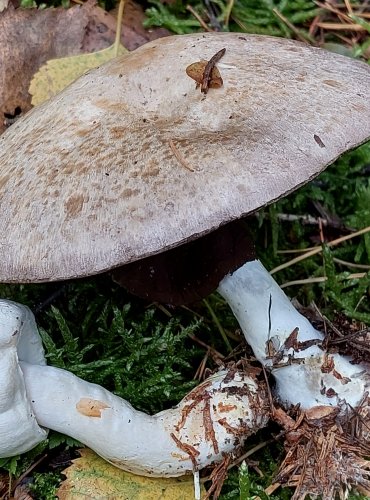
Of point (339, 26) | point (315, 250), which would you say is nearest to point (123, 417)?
point (315, 250)

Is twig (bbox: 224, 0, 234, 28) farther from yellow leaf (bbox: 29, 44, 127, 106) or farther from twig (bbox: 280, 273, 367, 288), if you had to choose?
twig (bbox: 280, 273, 367, 288)

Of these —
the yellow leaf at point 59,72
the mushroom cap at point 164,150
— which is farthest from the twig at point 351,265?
the yellow leaf at point 59,72

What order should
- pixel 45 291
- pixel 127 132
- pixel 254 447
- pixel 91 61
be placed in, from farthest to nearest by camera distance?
1. pixel 91 61
2. pixel 45 291
3. pixel 254 447
4. pixel 127 132

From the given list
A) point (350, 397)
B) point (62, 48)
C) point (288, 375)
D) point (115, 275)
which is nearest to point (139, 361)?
point (115, 275)

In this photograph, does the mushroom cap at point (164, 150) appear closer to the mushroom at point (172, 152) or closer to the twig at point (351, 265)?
the mushroom at point (172, 152)

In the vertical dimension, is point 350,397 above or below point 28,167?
below

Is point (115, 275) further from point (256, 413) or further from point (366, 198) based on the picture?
point (366, 198)

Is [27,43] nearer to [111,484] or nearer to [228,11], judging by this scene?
[228,11]
